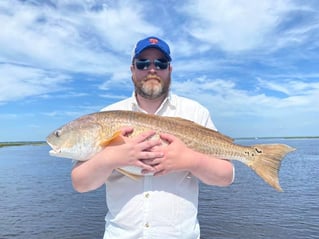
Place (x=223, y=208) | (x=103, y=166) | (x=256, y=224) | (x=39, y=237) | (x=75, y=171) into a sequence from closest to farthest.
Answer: (x=103, y=166) < (x=75, y=171) < (x=39, y=237) < (x=256, y=224) < (x=223, y=208)

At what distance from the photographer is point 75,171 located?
3316 millimetres

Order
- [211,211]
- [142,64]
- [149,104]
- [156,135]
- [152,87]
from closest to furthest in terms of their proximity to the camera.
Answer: [156,135] → [152,87] → [142,64] → [149,104] → [211,211]

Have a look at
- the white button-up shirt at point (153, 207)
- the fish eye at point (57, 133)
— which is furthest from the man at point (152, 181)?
the fish eye at point (57, 133)

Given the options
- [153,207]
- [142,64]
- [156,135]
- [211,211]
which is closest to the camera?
[153,207]

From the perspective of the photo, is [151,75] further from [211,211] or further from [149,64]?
[211,211]

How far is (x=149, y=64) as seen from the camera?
3.64 meters

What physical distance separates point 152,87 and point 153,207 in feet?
3.74

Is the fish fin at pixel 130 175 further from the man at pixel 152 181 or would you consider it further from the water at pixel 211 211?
the water at pixel 211 211

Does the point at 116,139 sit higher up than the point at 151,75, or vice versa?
the point at 151,75

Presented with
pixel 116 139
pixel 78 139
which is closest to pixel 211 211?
pixel 78 139

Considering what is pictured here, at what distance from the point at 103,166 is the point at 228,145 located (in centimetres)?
139

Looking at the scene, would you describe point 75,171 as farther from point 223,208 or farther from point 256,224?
point 223,208

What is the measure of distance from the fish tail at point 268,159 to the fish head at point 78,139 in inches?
65.3

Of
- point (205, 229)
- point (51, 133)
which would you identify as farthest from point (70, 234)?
point (51, 133)
